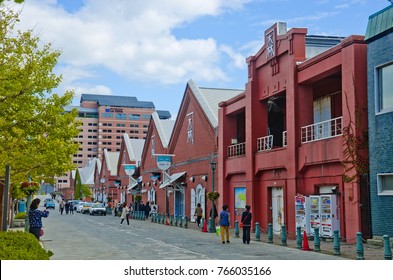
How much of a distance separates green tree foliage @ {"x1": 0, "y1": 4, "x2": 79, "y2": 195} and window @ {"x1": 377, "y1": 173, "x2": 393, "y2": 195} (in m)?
11.2

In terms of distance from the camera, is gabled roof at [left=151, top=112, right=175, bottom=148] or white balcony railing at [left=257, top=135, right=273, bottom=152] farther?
gabled roof at [left=151, top=112, right=175, bottom=148]

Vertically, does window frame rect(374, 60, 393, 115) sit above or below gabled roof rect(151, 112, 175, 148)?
below

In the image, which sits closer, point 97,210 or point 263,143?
point 263,143

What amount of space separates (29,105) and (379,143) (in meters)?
12.5

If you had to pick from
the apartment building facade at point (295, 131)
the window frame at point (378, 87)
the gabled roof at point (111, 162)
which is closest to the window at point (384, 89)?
the window frame at point (378, 87)

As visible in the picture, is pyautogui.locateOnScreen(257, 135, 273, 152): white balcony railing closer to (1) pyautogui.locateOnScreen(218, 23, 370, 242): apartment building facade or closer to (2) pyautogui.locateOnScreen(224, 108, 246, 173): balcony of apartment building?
(1) pyautogui.locateOnScreen(218, 23, 370, 242): apartment building facade

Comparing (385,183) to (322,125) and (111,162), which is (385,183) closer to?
(322,125)

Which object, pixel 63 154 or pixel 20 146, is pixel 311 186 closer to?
pixel 63 154

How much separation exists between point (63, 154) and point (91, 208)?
41.6 metres

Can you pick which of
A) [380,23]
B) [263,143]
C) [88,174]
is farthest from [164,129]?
[88,174]

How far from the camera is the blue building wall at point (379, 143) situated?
19953mm

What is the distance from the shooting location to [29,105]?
1628 cm

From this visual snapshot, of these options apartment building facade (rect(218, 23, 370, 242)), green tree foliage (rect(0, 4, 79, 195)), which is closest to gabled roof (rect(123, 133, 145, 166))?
apartment building facade (rect(218, 23, 370, 242))

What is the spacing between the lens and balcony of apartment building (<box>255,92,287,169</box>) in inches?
1134
